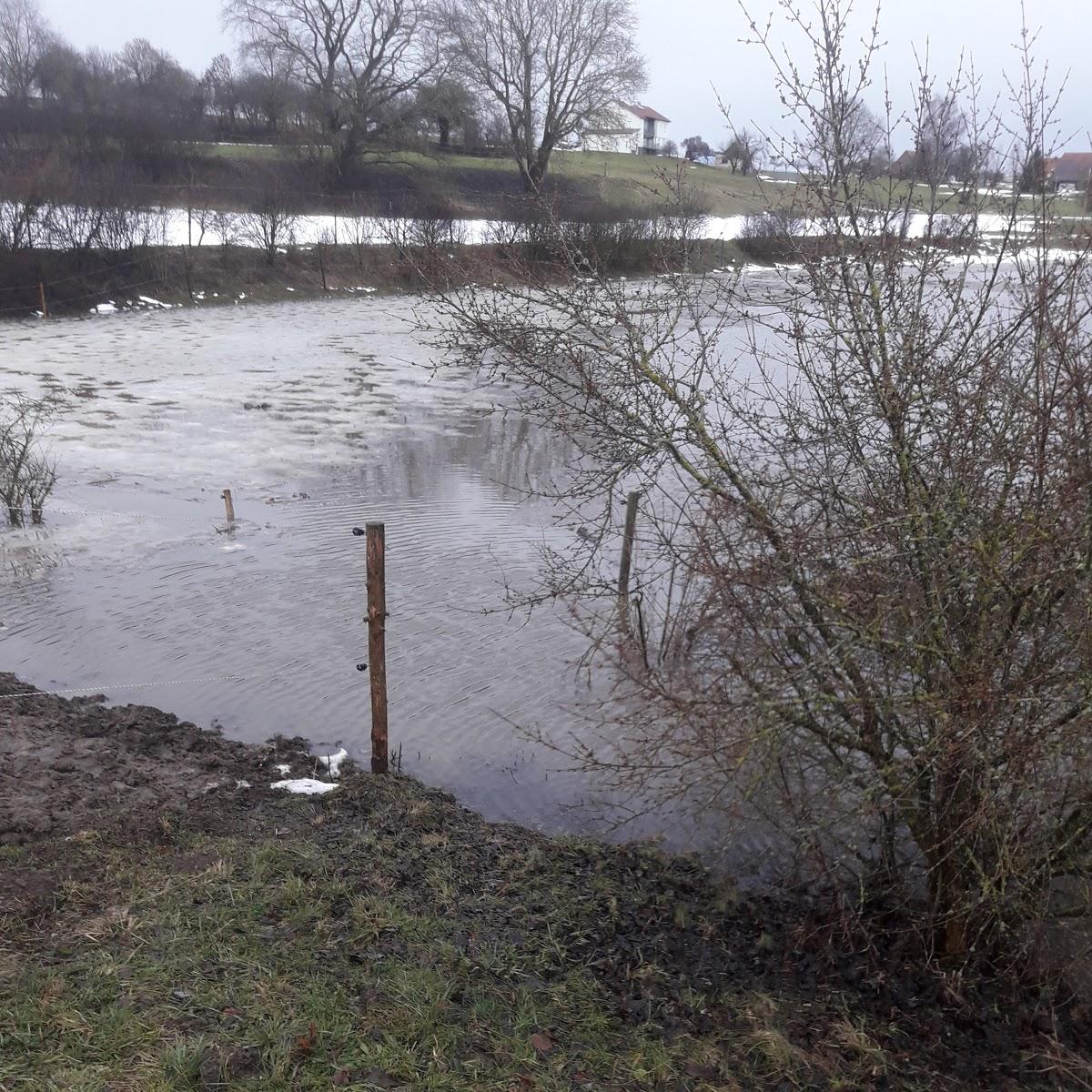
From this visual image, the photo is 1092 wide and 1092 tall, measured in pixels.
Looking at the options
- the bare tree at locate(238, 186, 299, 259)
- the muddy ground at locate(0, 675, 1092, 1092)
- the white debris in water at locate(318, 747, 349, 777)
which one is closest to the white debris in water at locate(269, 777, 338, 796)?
the muddy ground at locate(0, 675, 1092, 1092)

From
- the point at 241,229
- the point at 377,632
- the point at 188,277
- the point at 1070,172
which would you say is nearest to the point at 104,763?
the point at 377,632

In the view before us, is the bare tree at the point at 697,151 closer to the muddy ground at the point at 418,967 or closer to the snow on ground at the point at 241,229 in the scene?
the muddy ground at the point at 418,967

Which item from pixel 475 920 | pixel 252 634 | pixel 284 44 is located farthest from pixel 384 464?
pixel 284 44

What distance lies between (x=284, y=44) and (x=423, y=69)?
6.44m

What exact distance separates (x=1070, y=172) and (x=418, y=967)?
17.7 ft

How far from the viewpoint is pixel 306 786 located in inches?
280

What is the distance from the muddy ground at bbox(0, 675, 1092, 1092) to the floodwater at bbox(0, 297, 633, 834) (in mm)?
1386

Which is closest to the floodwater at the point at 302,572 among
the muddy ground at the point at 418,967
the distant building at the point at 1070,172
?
the muddy ground at the point at 418,967

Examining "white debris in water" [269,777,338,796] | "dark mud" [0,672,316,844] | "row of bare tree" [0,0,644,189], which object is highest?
"row of bare tree" [0,0,644,189]

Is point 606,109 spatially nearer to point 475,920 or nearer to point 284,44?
point 284,44

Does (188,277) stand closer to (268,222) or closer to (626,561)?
(268,222)

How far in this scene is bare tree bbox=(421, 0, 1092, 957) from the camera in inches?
177

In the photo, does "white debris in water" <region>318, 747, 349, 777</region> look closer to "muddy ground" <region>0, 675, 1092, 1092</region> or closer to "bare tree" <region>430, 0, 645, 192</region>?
"muddy ground" <region>0, 675, 1092, 1092</region>

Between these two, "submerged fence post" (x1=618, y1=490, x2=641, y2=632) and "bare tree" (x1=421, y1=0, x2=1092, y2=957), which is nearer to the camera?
"bare tree" (x1=421, y1=0, x2=1092, y2=957)
